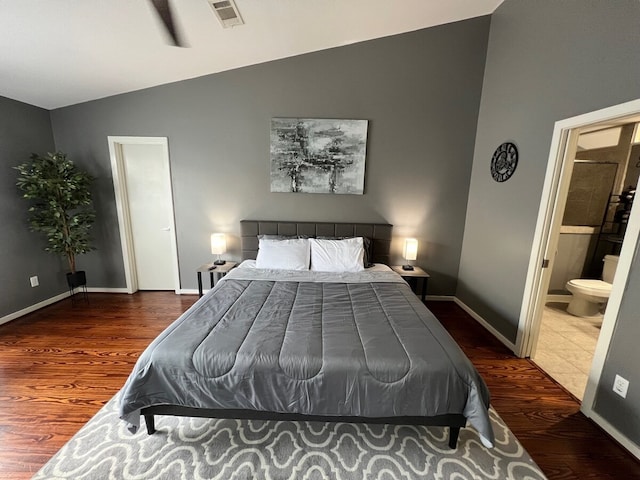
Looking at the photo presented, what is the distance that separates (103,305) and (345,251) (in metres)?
3.07

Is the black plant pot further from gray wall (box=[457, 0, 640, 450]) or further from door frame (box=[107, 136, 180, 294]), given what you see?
gray wall (box=[457, 0, 640, 450])

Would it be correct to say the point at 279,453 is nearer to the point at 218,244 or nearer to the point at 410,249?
the point at 218,244

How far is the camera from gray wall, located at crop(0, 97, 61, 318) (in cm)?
282

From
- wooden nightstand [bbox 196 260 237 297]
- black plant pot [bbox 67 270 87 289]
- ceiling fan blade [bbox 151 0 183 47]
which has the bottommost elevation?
black plant pot [bbox 67 270 87 289]

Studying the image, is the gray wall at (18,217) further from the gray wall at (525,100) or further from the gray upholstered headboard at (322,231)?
the gray wall at (525,100)

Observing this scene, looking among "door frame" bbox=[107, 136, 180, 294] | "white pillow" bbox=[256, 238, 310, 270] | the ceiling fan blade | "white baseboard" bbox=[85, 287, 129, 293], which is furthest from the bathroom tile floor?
"white baseboard" bbox=[85, 287, 129, 293]

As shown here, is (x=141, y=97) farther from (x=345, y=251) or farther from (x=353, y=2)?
(x=345, y=251)

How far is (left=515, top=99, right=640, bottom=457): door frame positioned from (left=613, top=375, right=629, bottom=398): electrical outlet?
9 centimetres

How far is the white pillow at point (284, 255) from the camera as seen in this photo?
296 cm

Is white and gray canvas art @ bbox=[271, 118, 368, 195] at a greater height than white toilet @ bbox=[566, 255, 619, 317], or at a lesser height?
greater

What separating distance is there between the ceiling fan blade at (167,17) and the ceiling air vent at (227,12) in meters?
0.32

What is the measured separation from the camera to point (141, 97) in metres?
3.21

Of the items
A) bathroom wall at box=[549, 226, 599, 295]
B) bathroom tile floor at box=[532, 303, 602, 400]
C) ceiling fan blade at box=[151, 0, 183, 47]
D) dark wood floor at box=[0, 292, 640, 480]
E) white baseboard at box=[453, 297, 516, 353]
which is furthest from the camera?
bathroom wall at box=[549, 226, 599, 295]

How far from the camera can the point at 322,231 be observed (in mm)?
3410
